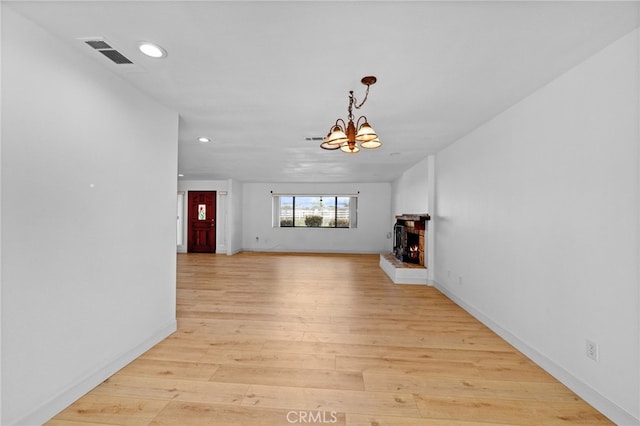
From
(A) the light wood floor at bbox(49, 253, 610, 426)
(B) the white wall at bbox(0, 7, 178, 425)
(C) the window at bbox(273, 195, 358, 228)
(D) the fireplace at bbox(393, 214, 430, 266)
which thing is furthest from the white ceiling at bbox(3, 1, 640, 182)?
(C) the window at bbox(273, 195, 358, 228)

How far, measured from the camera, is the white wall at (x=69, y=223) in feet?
4.85

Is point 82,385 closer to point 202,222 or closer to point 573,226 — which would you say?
point 573,226

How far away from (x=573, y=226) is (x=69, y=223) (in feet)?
11.6

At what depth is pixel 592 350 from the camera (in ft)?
5.99

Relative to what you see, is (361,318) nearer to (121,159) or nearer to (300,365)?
(300,365)

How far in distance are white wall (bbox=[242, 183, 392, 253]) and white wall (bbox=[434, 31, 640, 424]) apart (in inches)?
229

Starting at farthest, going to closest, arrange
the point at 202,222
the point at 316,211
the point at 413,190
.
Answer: the point at 316,211 → the point at 202,222 → the point at 413,190

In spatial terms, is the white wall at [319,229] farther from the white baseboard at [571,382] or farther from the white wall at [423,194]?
the white baseboard at [571,382]

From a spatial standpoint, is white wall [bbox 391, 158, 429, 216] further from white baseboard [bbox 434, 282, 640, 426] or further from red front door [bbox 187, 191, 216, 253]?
red front door [bbox 187, 191, 216, 253]

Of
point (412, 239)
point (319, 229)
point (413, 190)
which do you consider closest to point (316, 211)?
point (319, 229)

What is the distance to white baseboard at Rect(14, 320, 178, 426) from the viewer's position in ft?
5.18

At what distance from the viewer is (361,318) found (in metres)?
3.35

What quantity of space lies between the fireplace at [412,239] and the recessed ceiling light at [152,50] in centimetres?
447

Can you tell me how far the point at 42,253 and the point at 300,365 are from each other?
195 centimetres
